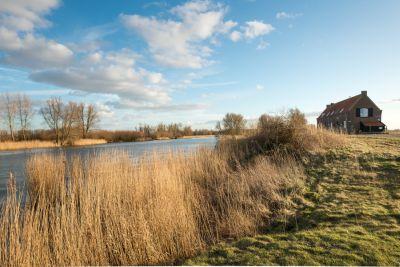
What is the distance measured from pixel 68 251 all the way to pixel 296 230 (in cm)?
385

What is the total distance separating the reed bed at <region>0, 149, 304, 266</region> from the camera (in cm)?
410

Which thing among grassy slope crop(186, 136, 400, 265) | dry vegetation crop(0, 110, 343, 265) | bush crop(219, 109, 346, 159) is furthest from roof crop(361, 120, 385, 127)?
dry vegetation crop(0, 110, 343, 265)

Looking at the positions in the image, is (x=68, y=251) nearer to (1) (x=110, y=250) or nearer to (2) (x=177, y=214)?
(1) (x=110, y=250)

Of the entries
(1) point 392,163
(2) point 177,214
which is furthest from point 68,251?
(1) point 392,163

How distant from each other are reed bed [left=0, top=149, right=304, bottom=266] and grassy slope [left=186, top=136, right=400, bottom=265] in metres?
0.53

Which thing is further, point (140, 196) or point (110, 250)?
point (140, 196)

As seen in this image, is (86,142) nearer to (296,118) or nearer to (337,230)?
(296,118)

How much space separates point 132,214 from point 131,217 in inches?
2.1

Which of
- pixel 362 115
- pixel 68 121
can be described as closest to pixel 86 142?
pixel 68 121

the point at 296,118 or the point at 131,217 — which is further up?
the point at 296,118

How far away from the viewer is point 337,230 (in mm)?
4625

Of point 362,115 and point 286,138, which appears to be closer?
point 286,138

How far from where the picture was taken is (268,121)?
12.2 m

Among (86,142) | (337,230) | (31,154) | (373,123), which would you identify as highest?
(373,123)
